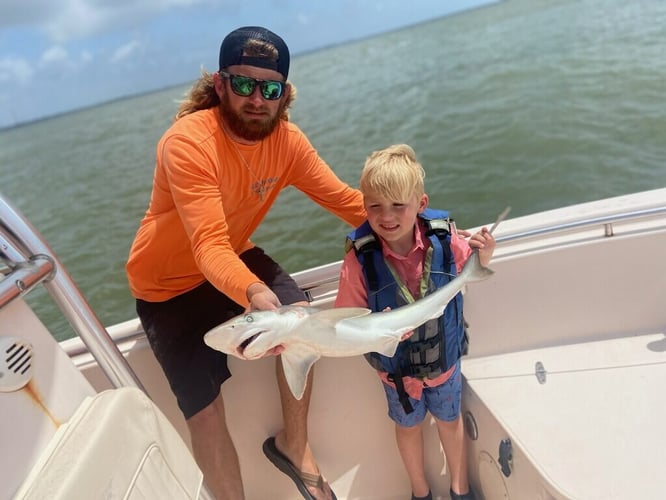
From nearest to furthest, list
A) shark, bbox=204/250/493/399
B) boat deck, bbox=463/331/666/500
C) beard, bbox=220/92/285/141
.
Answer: shark, bbox=204/250/493/399 < boat deck, bbox=463/331/666/500 < beard, bbox=220/92/285/141

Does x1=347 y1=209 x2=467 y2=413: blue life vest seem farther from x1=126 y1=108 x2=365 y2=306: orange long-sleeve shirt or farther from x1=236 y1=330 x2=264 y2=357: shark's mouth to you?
x1=236 y1=330 x2=264 y2=357: shark's mouth

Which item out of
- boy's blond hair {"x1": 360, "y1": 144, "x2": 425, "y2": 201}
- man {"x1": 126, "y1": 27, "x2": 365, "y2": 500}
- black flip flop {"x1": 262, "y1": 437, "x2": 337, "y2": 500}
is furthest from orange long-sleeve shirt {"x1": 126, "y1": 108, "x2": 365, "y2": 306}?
black flip flop {"x1": 262, "y1": 437, "x2": 337, "y2": 500}

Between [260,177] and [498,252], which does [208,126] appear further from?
[498,252]

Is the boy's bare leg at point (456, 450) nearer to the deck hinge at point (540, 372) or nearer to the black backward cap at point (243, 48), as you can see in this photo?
the deck hinge at point (540, 372)

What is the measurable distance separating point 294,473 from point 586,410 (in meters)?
1.48

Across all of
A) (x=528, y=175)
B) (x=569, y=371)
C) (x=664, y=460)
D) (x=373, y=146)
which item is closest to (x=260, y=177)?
(x=569, y=371)

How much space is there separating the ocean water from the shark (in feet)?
14.2

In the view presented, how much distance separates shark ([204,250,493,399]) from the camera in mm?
1509

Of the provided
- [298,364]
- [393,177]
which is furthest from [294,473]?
[393,177]

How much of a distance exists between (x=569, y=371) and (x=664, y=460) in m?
0.65

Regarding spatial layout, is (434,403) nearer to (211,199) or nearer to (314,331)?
(314,331)

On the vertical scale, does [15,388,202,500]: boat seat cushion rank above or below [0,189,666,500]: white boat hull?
above

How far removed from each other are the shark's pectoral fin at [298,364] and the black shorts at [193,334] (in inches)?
25.0

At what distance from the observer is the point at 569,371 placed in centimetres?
255
